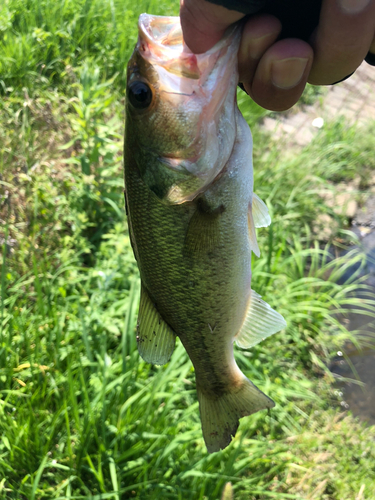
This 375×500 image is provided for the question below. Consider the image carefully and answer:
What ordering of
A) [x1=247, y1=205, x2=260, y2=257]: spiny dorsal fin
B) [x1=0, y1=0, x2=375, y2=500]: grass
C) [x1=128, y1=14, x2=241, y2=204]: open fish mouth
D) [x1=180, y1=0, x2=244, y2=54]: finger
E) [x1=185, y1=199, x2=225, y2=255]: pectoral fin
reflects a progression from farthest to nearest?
[x1=0, y1=0, x2=375, y2=500]: grass, [x1=247, y1=205, x2=260, y2=257]: spiny dorsal fin, [x1=185, y1=199, x2=225, y2=255]: pectoral fin, [x1=128, y1=14, x2=241, y2=204]: open fish mouth, [x1=180, y1=0, x2=244, y2=54]: finger

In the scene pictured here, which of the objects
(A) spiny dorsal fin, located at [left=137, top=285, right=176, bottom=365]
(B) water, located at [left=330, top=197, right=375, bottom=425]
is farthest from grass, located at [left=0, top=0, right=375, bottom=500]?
(A) spiny dorsal fin, located at [left=137, top=285, right=176, bottom=365]

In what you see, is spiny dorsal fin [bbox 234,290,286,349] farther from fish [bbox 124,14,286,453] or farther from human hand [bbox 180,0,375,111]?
human hand [bbox 180,0,375,111]

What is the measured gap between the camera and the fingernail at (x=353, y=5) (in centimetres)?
110

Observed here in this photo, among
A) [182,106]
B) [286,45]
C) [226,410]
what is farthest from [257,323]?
[286,45]

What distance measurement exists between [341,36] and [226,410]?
140 centimetres

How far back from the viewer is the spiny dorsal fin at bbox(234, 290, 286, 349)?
1.63 m

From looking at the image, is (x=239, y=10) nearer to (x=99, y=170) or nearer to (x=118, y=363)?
(x=118, y=363)

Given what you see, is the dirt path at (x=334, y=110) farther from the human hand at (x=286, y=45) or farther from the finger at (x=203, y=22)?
the finger at (x=203, y=22)

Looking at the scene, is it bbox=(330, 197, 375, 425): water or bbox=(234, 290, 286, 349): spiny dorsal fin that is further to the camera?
bbox=(330, 197, 375, 425): water

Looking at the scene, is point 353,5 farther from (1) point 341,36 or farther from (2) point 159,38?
(2) point 159,38

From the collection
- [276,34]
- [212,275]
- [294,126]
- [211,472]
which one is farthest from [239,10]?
[294,126]

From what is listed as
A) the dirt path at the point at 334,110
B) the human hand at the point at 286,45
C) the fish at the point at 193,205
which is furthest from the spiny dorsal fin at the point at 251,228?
the dirt path at the point at 334,110

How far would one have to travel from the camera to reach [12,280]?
2.72 meters

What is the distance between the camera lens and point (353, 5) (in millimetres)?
1108
